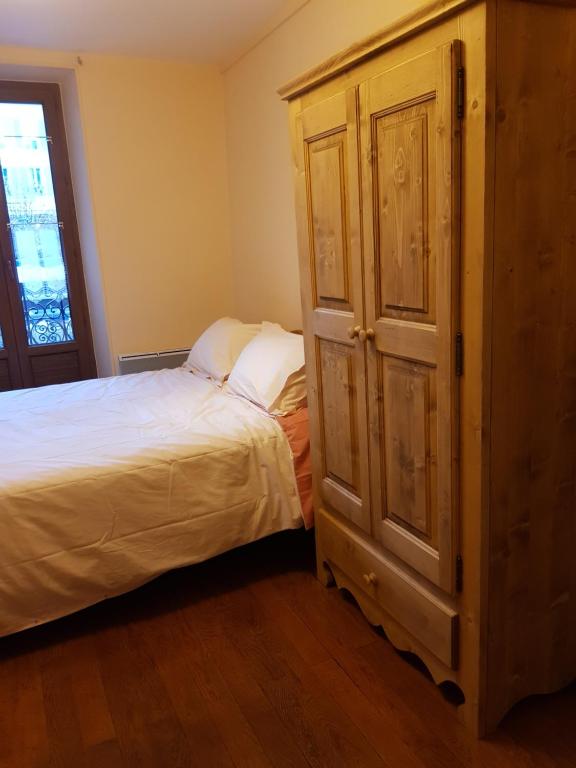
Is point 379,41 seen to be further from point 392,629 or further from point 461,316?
point 392,629

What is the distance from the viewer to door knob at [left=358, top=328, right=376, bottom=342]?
1.75m

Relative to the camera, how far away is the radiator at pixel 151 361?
12.4 feet

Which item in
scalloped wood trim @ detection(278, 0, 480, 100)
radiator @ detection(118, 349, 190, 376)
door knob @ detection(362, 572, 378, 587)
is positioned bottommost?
door knob @ detection(362, 572, 378, 587)

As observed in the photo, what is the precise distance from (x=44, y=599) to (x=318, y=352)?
4.09 ft

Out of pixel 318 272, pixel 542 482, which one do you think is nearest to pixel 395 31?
pixel 318 272

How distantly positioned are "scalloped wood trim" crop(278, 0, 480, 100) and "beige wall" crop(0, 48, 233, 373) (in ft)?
6.40

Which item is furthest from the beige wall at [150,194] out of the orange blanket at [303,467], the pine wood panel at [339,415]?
the pine wood panel at [339,415]

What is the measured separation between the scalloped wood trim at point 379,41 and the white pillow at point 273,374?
101cm

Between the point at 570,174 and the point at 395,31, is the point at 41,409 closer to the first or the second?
the point at 395,31

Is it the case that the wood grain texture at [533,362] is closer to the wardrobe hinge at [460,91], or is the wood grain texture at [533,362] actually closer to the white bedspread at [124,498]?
the wardrobe hinge at [460,91]

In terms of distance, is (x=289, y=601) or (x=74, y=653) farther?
(x=289, y=601)

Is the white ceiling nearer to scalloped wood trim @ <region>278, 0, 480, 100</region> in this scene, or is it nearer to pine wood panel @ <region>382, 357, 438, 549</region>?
scalloped wood trim @ <region>278, 0, 480, 100</region>

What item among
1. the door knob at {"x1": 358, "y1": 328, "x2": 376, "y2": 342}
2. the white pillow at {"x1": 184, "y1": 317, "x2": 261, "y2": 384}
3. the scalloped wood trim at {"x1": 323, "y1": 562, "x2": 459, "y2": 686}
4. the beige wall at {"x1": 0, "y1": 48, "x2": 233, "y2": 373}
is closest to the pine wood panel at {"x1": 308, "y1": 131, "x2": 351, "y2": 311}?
the door knob at {"x1": 358, "y1": 328, "x2": 376, "y2": 342}

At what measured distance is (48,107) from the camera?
3705 millimetres
